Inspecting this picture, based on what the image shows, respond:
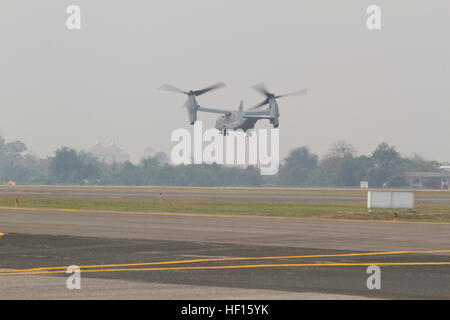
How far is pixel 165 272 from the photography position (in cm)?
1886

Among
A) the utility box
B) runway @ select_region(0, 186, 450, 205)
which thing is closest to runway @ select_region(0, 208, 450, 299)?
the utility box

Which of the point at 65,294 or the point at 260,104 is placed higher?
the point at 260,104

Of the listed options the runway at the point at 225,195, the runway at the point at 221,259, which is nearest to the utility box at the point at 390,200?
the runway at the point at 221,259

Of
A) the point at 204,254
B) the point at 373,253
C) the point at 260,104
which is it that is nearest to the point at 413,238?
the point at 373,253

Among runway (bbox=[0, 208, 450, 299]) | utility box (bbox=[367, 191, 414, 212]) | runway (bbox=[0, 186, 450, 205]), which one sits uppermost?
utility box (bbox=[367, 191, 414, 212])

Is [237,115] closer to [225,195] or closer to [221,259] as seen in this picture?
[225,195]

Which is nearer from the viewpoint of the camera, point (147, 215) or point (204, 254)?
point (204, 254)

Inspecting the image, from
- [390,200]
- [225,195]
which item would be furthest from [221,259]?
[225,195]

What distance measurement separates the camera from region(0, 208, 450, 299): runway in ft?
51.7

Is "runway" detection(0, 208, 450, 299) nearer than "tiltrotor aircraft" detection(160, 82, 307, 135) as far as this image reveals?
Yes

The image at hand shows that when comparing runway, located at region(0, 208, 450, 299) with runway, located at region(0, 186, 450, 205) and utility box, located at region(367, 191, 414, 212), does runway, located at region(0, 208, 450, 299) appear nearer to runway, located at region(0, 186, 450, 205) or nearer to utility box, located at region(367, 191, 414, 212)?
utility box, located at region(367, 191, 414, 212)

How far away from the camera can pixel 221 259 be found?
875 inches
